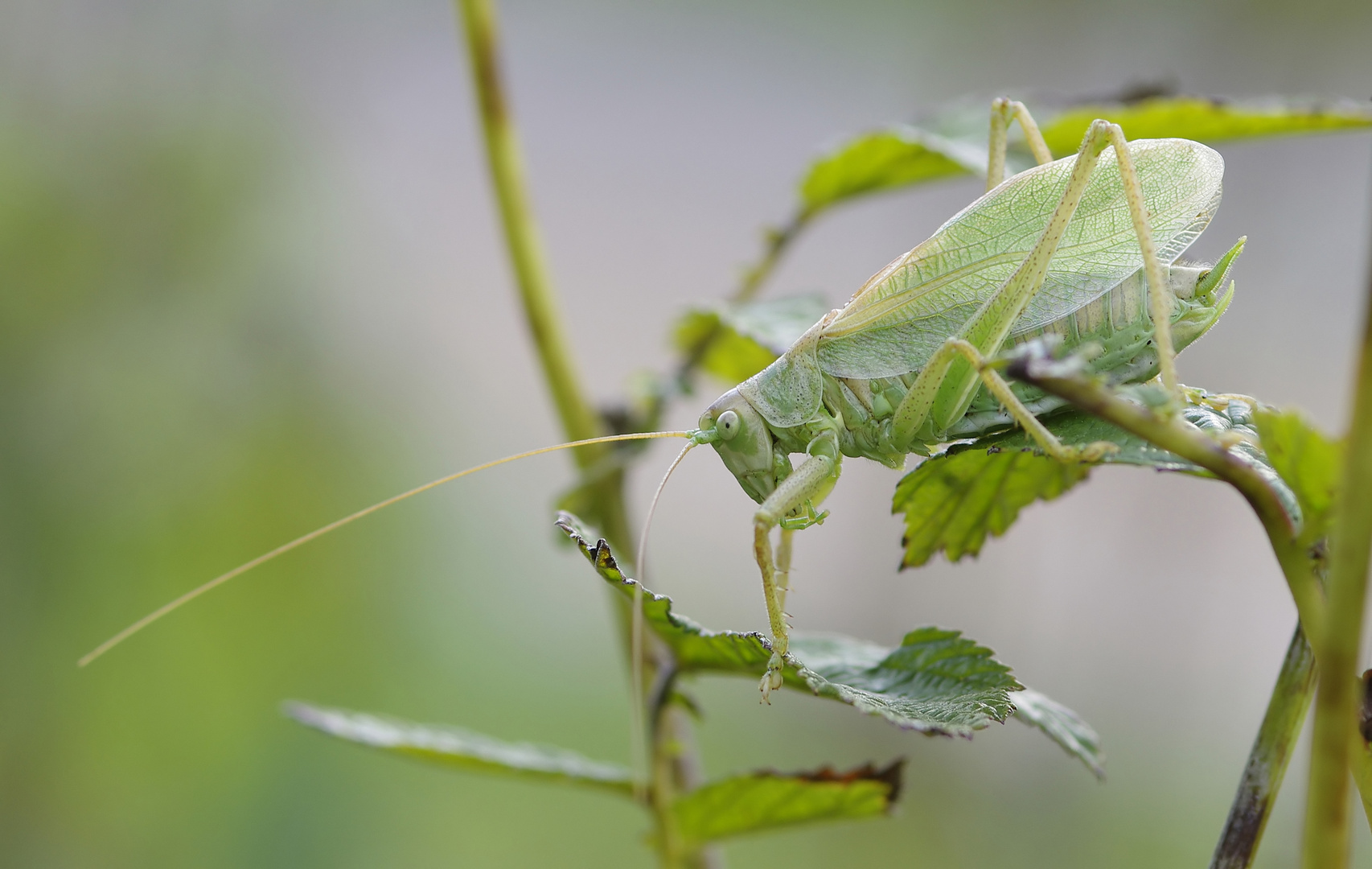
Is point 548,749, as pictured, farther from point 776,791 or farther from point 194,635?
point 194,635

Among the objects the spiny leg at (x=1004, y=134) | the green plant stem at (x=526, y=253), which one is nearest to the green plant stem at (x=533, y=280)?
the green plant stem at (x=526, y=253)

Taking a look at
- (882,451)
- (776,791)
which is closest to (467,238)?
(882,451)

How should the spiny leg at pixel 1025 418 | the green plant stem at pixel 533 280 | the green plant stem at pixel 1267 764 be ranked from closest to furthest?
the green plant stem at pixel 1267 764 < the spiny leg at pixel 1025 418 < the green plant stem at pixel 533 280

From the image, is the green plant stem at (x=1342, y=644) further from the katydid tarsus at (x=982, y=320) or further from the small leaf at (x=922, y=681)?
the katydid tarsus at (x=982, y=320)

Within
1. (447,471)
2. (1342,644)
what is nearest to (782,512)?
(1342,644)

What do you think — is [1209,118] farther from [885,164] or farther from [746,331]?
[746,331]

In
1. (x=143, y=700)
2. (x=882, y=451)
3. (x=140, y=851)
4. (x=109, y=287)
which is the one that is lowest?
(x=140, y=851)
